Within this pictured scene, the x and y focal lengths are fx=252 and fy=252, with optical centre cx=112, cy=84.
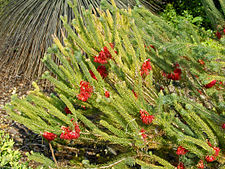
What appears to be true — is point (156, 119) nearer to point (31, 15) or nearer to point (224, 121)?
point (224, 121)

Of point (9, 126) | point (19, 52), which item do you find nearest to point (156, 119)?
point (9, 126)

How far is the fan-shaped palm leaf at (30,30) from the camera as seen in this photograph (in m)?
3.49

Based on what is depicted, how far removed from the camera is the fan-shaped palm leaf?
3.49 meters

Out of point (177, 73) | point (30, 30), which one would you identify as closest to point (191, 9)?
point (30, 30)

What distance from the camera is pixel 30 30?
3.60 metres

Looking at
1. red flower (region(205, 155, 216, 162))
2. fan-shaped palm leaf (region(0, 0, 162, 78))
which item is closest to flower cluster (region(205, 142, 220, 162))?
red flower (region(205, 155, 216, 162))

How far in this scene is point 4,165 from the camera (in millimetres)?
2359

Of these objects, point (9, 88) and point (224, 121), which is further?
point (9, 88)

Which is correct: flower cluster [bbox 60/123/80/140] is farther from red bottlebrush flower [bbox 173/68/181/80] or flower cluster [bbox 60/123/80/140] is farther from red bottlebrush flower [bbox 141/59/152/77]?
red bottlebrush flower [bbox 173/68/181/80]

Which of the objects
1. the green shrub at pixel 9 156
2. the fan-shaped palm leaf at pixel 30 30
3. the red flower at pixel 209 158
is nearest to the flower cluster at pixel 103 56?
the red flower at pixel 209 158

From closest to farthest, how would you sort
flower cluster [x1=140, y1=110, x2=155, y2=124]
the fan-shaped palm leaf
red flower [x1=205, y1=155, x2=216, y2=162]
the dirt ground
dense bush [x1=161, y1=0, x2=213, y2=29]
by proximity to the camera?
red flower [x1=205, y1=155, x2=216, y2=162]
flower cluster [x1=140, y1=110, x2=155, y2=124]
the dirt ground
the fan-shaped palm leaf
dense bush [x1=161, y1=0, x2=213, y2=29]

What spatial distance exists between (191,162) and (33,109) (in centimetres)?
118

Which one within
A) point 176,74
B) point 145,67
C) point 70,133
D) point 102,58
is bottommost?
point 70,133

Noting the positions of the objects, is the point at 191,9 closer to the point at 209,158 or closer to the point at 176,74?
the point at 176,74
